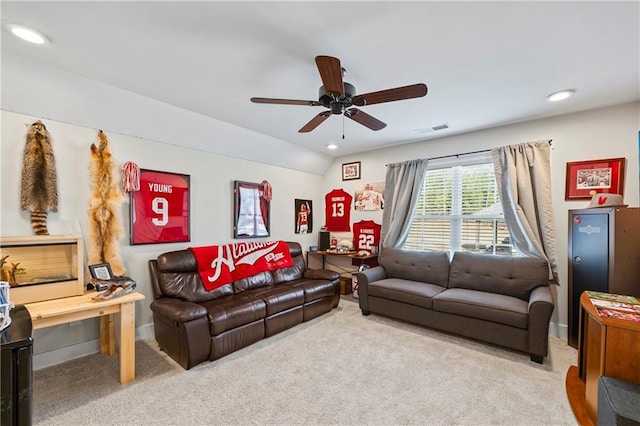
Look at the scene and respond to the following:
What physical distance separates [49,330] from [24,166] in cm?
147

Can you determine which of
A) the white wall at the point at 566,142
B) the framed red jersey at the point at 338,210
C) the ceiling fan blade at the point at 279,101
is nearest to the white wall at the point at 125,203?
the framed red jersey at the point at 338,210

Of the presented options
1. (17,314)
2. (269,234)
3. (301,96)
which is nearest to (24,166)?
(17,314)

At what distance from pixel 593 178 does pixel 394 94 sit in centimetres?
272

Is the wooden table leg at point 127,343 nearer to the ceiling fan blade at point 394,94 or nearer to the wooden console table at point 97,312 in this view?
the wooden console table at point 97,312

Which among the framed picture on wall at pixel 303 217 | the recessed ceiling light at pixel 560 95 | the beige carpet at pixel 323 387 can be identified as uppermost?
the recessed ceiling light at pixel 560 95

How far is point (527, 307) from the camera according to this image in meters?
2.72

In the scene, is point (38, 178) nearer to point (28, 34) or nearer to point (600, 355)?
point (28, 34)

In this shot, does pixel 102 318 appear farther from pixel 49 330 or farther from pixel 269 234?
pixel 269 234

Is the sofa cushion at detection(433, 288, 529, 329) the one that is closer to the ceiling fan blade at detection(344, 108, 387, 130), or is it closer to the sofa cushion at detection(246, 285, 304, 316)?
the sofa cushion at detection(246, 285, 304, 316)

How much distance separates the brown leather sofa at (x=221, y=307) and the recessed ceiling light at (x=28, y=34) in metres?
2.01

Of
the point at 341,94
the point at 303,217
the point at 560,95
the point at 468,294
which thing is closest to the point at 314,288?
the point at 303,217

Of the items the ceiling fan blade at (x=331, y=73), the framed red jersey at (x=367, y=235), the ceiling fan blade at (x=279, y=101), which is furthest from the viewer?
the framed red jersey at (x=367, y=235)

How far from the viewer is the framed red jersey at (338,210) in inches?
200

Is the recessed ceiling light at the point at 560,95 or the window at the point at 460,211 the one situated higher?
the recessed ceiling light at the point at 560,95
